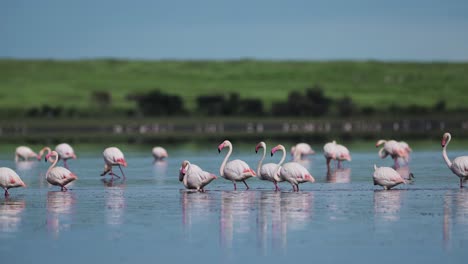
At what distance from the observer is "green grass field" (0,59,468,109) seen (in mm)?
133000

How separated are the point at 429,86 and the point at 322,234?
131971 mm

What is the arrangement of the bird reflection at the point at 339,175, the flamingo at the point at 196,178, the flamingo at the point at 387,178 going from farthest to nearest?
the bird reflection at the point at 339,175, the flamingo at the point at 196,178, the flamingo at the point at 387,178

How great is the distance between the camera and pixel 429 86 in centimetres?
14625

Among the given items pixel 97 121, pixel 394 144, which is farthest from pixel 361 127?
pixel 394 144

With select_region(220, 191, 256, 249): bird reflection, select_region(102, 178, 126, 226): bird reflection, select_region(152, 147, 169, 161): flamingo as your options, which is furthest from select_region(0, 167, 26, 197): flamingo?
select_region(152, 147, 169, 161): flamingo

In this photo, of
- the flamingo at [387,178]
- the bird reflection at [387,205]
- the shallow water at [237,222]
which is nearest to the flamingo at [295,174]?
the shallow water at [237,222]

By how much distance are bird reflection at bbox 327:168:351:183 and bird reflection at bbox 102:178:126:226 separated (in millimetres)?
5030

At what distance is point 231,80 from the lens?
505 feet

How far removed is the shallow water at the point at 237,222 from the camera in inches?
601

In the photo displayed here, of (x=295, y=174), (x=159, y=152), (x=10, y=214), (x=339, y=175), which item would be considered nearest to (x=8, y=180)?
(x=10, y=214)

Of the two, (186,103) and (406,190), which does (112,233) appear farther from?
(186,103)

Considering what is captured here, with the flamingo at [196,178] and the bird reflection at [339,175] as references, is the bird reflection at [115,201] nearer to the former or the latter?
the flamingo at [196,178]

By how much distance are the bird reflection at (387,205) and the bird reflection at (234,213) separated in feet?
7.24

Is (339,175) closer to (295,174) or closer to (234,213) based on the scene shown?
(295,174)
